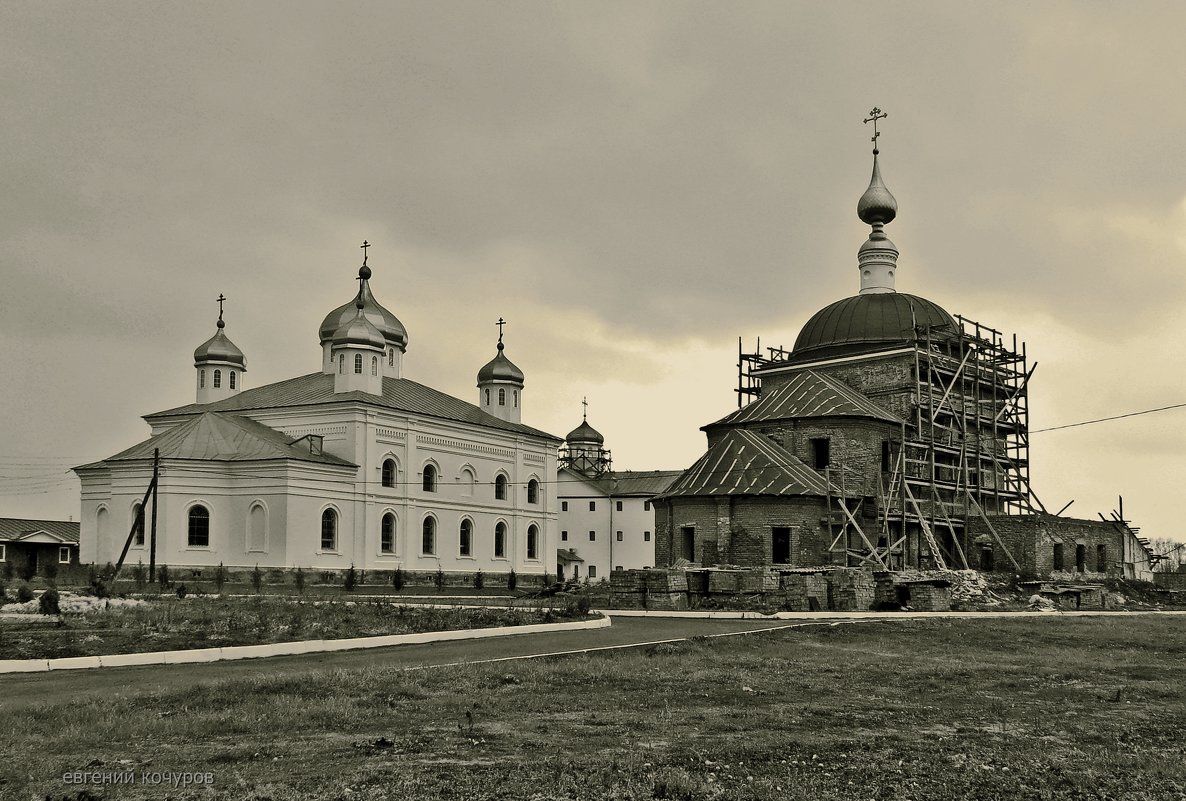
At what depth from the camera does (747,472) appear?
37594mm

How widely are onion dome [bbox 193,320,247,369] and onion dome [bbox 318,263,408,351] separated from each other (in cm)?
444

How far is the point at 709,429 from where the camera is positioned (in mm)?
42438

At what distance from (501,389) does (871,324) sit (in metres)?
24.3

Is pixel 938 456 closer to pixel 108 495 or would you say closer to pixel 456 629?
pixel 456 629

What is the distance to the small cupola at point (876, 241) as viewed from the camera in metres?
49.1

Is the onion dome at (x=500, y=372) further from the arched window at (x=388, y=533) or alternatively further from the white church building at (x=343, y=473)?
the arched window at (x=388, y=533)

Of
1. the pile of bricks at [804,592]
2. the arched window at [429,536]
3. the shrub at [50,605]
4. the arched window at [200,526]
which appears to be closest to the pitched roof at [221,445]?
the arched window at [200,526]

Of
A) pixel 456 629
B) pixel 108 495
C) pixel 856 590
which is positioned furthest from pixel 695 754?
pixel 108 495

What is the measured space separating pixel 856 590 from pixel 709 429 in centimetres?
1196

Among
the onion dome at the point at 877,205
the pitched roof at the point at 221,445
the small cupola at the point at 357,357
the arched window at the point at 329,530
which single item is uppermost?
the onion dome at the point at 877,205

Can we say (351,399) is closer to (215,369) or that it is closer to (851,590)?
(215,369)

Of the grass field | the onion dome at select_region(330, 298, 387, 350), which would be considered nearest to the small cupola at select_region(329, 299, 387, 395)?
the onion dome at select_region(330, 298, 387, 350)

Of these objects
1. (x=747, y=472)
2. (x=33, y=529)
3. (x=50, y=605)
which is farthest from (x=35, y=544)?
(x=50, y=605)

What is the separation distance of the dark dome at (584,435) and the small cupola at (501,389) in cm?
2403
